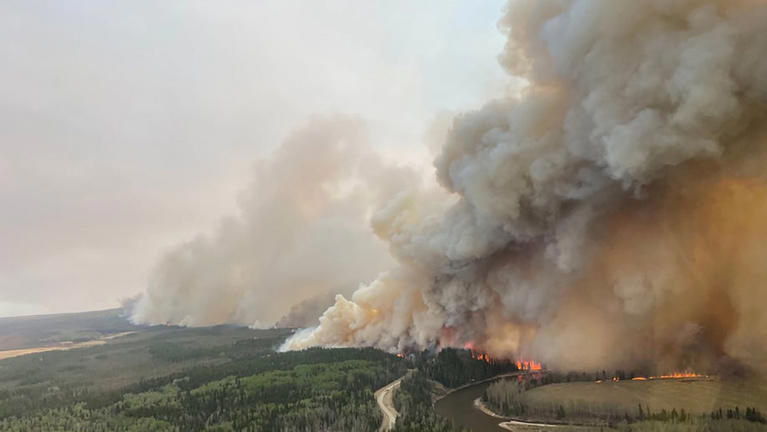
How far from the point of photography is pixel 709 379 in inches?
2628

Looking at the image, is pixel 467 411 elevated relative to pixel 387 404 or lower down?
lower down

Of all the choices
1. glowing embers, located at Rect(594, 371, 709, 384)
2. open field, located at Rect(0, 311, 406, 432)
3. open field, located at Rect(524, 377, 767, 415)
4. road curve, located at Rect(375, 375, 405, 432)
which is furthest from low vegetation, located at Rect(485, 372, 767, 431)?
open field, located at Rect(0, 311, 406, 432)

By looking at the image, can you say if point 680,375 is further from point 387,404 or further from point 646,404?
point 387,404

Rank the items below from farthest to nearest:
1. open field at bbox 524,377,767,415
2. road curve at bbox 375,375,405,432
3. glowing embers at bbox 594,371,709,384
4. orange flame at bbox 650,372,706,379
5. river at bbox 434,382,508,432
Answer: road curve at bbox 375,375,405,432, glowing embers at bbox 594,371,709,384, orange flame at bbox 650,372,706,379, river at bbox 434,382,508,432, open field at bbox 524,377,767,415

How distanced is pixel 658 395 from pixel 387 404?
42.6 meters

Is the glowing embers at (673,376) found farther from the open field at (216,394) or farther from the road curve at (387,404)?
the open field at (216,394)

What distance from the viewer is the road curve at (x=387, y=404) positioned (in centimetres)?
7175

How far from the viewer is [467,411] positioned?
78438mm

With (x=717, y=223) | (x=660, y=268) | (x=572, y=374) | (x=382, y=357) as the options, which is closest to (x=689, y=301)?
(x=660, y=268)

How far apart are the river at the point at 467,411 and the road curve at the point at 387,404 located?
308 inches

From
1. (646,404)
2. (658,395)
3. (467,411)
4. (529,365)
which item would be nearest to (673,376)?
(658,395)

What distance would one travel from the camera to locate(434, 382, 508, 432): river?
228 feet

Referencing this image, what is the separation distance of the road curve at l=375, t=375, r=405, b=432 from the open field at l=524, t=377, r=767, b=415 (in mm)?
21455

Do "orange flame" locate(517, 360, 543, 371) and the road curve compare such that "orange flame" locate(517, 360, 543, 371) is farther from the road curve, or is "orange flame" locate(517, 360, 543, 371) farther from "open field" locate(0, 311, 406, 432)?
"open field" locate(0, 311, 406, 432)
